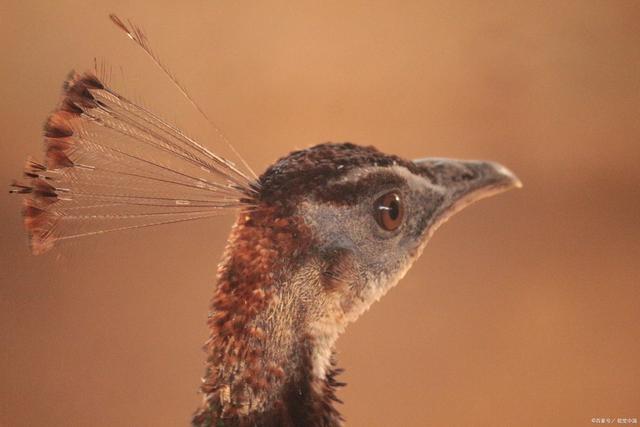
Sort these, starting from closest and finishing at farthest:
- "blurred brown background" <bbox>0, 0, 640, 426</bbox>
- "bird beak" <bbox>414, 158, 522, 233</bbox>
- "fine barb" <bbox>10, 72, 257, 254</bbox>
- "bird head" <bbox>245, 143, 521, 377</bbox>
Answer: "fine barb" <bbox>10, 72, 257, 254</bbox>, "bird head" <bbox>245, 143, 521, 377</bbox>, "bird beak" <bbox>414, 158, 522, 233</bbox>, "blurred brown background" <bbox>0, 0, 640, 426</bbox>

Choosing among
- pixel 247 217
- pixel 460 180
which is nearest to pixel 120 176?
pixel 247 217

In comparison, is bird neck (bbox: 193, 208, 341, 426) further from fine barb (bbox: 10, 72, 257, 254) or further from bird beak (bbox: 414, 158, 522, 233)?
bird beak (bbox: 414, 158, 522, 233)

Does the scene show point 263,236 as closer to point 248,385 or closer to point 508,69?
point 248,385

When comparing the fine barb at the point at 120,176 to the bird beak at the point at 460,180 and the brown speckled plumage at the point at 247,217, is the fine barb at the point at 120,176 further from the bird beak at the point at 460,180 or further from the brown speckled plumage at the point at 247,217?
the bird beak at the point at 460,180

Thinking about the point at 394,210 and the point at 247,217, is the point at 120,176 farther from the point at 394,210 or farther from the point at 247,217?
the point at 394,210

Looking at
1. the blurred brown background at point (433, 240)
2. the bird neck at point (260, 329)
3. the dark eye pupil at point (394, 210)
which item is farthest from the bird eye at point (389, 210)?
the blurred brown background at point (433, 240)

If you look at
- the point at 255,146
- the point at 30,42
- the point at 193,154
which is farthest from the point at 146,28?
the point at 193,154

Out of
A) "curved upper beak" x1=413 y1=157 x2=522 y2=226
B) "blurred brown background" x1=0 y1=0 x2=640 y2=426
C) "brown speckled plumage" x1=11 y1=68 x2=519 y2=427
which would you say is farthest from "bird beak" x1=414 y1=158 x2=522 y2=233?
"blurred brown background" x1=0 y1=0 x2=640 y2=426
